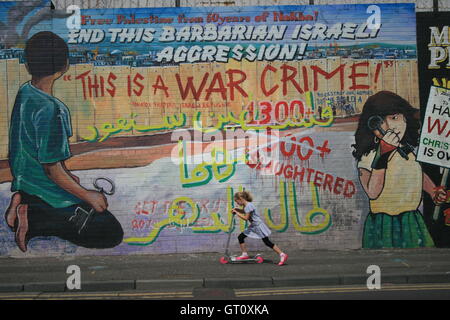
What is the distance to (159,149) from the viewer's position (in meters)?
10.5

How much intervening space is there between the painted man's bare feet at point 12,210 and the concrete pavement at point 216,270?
2.59 ft

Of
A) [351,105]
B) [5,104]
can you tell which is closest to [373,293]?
[351,105]

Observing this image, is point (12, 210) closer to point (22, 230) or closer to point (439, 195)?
point (22, 230)

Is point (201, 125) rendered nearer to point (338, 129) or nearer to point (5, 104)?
point (338, 129)

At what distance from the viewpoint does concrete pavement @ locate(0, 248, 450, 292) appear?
26.3 ft

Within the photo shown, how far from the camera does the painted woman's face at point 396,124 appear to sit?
10648mm

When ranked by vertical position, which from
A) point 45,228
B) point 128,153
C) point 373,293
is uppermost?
point 128,153

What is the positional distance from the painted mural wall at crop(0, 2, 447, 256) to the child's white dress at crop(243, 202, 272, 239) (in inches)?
42.7

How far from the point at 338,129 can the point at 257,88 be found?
6.61ft

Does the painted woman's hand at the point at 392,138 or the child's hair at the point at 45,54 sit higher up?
the child's hair at the point at 45,54

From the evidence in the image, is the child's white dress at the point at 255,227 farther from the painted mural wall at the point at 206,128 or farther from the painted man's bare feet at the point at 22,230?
the painted man's bare feet at the point at 22,230

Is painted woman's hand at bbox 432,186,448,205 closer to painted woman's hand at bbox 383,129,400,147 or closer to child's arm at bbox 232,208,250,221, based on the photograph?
painted woman's hand at bbox 383,129,400,147

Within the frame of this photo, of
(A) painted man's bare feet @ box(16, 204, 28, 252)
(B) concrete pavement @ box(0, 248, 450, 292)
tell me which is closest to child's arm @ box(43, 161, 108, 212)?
(A) painted man's bare feet @ box(16, 204, 28, 252)

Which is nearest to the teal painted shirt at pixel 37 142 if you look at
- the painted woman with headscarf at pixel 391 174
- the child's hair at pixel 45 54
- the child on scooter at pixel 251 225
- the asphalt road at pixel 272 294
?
the child's hair at pixel 45 54
